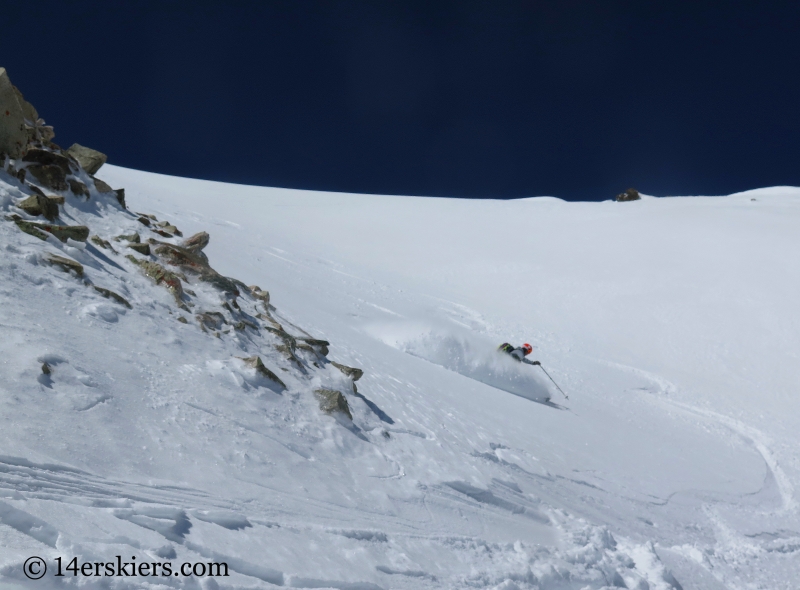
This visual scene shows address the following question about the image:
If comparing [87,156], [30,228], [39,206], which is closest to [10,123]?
[39,206]

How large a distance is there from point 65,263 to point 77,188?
358 cm

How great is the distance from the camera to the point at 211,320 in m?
7.67

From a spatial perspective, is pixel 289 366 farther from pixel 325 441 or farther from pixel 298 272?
pixel 298 272

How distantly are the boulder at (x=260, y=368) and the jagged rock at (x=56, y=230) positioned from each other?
3.14m

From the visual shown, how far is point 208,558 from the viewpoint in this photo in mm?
3947

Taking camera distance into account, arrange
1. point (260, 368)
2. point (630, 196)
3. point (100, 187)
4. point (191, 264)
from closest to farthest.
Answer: point (260, 368) < point (191, 264) < point (100, 187) < point (630, 196)

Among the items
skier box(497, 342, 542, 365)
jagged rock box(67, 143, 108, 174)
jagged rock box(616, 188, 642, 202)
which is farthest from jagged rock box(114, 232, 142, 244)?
jagged rock box(616, 188, 642, 202)

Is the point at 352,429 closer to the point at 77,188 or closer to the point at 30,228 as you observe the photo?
the point at 30,228

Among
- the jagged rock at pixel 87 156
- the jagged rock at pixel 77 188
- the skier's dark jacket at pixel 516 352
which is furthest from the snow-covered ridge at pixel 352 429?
the jagged rock at pixel 87 156

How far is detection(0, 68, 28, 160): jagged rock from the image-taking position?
8.06 m

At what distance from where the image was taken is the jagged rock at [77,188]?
9.51 metres

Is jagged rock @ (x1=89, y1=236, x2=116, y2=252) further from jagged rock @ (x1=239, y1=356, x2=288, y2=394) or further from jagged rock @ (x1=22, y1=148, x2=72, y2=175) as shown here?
jagged rock @ (x1=239, y1=356, x2=288, y2=394)

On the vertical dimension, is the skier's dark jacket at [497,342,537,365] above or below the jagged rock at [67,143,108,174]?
below

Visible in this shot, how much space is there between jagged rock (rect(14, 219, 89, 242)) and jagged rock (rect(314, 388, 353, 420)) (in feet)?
13.4
